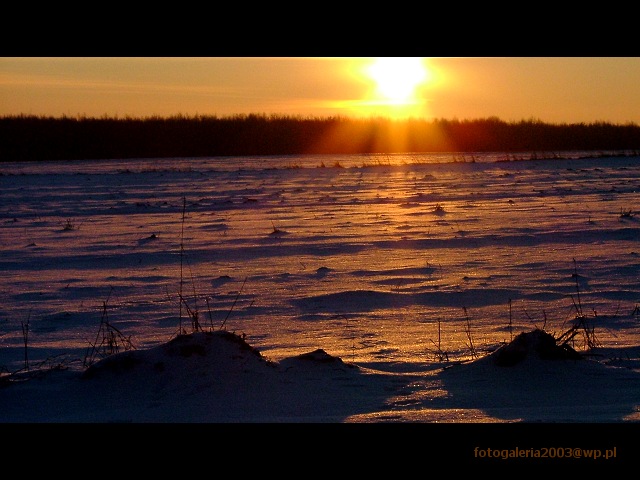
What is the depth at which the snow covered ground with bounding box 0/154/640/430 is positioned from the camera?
3.28m

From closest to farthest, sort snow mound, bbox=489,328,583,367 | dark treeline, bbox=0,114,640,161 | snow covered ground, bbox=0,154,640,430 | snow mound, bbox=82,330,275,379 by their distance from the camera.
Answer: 1. snow covered ground, bbox=0,154,640,430
2. snow mound, bbox=82,330,275,379
3. snow mound, bbox=489,328,583,367
4. dark treeline, bbox=0,114,640,161

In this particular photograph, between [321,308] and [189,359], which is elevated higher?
[321,308]

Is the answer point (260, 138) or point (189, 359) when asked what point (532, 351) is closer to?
point (189, 359)

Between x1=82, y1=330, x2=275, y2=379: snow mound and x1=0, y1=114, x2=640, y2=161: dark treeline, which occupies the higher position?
x1=0, y1=114, x2=640, y2=161: dark treeline

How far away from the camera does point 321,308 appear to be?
5.70 meters

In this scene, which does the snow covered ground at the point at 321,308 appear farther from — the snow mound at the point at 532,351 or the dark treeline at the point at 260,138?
the dark treeline at the point at 260,138

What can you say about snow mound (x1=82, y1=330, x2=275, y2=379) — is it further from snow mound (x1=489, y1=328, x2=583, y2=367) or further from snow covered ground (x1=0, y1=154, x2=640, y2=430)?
snow mound (x1=489, y1=328, x2=583, y2=367)

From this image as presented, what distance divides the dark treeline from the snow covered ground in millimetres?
22840

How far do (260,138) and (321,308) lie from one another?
3301 cm

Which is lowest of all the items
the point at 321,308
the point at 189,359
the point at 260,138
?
the point at 189,359

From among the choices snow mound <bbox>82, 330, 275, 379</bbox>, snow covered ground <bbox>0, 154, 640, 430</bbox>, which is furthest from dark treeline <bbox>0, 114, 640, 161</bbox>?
snow mound <bbox>82, 330, 275, 379</bbox>

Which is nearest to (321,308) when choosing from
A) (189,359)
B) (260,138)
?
(189,359)

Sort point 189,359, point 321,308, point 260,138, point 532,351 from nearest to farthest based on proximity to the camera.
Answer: point 189,359, point 532,351, point 321,308, point 260,138

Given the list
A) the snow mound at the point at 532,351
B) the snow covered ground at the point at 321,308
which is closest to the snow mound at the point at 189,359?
the snow covered ground at the point at 321,308
